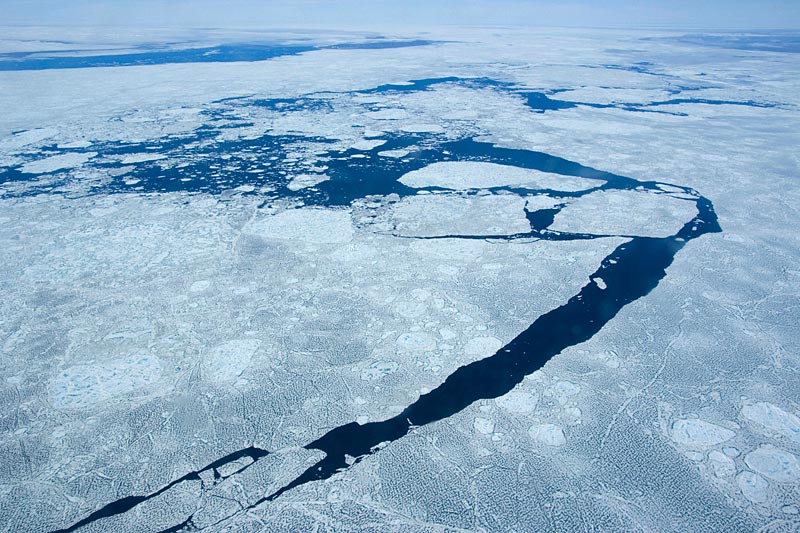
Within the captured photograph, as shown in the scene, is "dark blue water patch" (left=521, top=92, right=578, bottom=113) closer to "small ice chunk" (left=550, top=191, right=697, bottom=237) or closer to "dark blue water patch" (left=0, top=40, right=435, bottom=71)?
"small ice chunk" (left=550, top=191, right=697, bottom=237)

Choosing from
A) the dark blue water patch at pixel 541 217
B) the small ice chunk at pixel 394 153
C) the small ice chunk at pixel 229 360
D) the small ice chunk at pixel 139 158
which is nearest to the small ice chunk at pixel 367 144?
the small ice chunk at pixel 394 153

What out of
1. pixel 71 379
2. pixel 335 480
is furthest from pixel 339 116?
pixel 335 480

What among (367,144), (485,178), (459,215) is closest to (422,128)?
(367,144)

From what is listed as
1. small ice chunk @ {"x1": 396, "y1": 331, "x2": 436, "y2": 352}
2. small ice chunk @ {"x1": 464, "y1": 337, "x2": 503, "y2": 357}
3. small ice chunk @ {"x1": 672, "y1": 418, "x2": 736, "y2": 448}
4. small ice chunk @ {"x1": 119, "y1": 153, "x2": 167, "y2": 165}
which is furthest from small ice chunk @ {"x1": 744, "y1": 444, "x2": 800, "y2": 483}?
small ice chunk @ {"x1": 119, "y1": 153, "x2": 167, "y2": 165}

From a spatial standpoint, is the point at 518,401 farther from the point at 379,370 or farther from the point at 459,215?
the point at 459,215

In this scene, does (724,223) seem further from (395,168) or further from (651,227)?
(395,168)

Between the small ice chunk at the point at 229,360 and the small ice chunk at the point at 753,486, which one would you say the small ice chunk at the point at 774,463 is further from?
the small ice chunk at the point at 229,360
